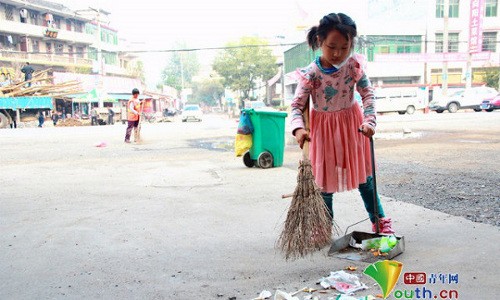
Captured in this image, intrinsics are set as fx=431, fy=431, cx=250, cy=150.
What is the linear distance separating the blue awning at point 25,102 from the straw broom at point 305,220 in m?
23.6

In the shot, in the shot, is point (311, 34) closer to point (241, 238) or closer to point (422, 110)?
point (241, 238)

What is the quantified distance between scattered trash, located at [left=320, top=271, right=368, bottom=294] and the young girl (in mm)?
691

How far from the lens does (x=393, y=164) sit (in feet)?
24.5

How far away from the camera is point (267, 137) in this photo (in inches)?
296

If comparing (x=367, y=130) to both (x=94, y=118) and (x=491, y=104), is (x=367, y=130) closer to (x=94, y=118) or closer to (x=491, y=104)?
(x=491, y=104)

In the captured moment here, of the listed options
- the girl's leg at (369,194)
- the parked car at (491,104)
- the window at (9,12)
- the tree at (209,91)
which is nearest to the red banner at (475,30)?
the parked car at (491,104)

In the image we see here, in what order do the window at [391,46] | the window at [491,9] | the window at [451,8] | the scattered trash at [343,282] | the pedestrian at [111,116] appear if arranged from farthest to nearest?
the window at [491,9] → the window at [451,8] → the window at [391,46] → the pedestrian at [111,116] → the scattered trash at [343,282]

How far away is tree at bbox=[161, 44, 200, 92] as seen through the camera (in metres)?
91.5

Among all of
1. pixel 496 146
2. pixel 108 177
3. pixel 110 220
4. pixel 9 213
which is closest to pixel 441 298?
pixel 110 220

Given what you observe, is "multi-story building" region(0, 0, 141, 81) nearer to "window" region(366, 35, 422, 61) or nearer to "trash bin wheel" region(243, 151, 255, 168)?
"window" region(366, 35, 422, 61)

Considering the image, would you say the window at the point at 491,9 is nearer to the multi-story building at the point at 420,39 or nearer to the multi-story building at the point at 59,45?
the multi-story building at the point at 420,39

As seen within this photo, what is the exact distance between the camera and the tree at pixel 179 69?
91.5 metres

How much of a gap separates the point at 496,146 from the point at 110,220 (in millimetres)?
8567

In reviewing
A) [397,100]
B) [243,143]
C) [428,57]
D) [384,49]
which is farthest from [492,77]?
[243,143]
